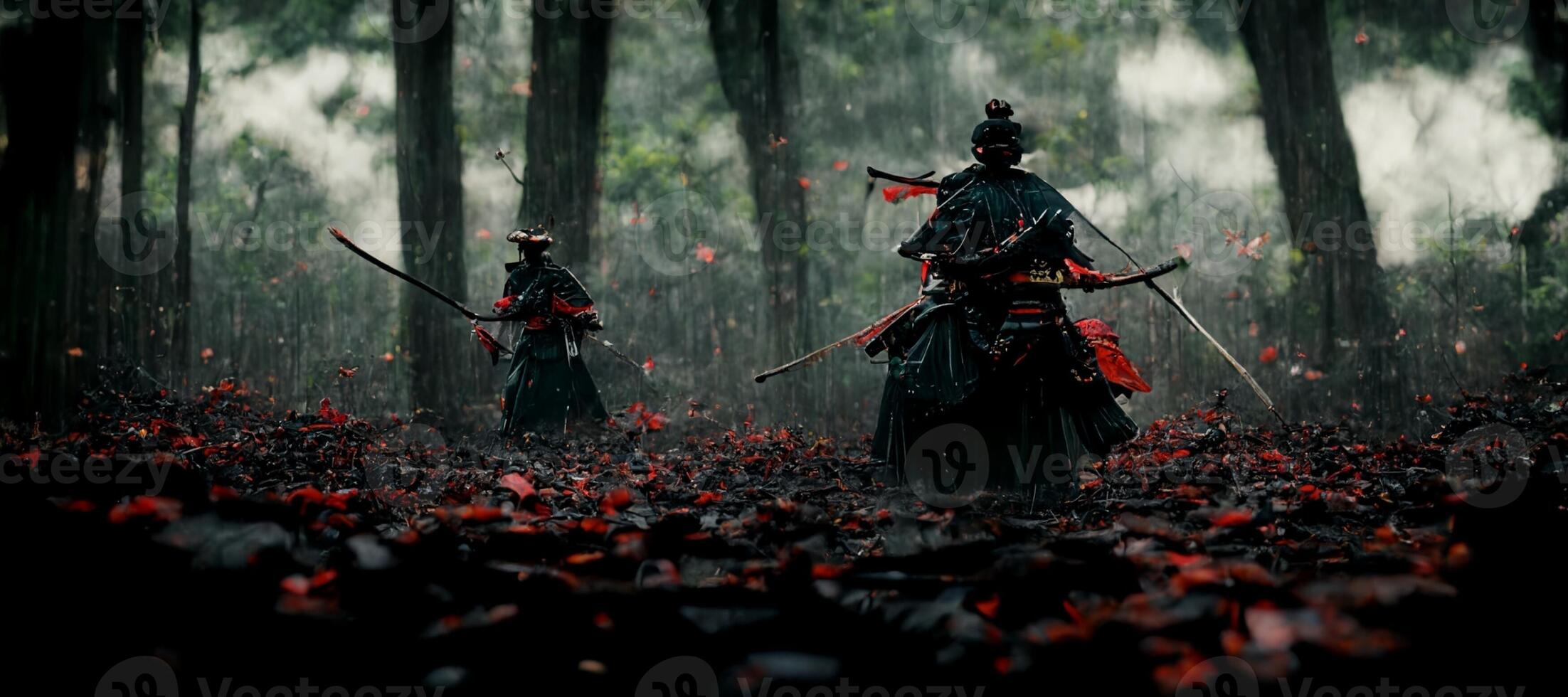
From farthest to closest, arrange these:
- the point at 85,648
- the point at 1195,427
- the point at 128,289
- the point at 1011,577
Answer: the point at 128,289, the point at 1195,427, the point at 1011,577, the point at 85,648

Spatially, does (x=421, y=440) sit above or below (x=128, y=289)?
below

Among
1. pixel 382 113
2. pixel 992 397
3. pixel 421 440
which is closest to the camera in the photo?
pixel 992 397

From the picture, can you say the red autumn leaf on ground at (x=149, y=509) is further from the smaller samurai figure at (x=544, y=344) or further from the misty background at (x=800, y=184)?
the misty background at (x=800, y=184)

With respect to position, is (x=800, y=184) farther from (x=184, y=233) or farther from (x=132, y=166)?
(x=132, y=166)

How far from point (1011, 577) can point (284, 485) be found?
4.86 m

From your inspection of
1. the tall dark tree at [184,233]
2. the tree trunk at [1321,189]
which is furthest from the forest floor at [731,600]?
the tall dark tree at [184,233]

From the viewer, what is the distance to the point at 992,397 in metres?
6.80

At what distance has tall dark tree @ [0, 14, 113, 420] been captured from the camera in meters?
10.2

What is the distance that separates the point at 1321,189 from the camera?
15.1 m

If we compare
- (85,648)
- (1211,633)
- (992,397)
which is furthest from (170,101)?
(1211,633)

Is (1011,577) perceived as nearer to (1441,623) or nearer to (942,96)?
(1441,623)

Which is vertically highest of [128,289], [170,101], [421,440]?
[170,101]

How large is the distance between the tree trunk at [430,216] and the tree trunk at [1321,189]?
44.4 feet

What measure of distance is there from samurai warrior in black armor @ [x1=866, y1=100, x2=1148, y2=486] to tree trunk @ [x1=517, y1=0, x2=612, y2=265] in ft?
34.0
